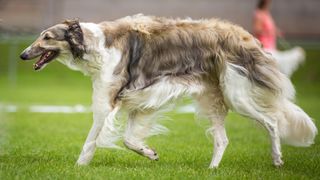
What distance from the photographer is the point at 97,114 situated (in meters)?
9.00

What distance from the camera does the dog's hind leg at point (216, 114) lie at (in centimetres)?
950

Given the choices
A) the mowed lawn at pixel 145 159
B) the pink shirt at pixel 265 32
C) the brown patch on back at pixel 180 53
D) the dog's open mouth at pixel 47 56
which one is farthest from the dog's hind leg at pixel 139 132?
the pink shirt at pixel 265 32

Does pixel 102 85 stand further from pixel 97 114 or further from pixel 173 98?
pixel 173 98

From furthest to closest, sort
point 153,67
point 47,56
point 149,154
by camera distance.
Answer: point 149,154
point 153,67
point 47,56

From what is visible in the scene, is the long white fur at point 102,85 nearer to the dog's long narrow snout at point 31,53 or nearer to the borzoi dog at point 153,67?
the borzoi dog at point 153,67

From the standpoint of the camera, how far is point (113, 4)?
3219 cm

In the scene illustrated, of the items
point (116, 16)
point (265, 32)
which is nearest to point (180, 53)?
point (265, 32)

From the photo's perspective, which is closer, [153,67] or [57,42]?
[57,42]

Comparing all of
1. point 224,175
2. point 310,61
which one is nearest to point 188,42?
point 224,175

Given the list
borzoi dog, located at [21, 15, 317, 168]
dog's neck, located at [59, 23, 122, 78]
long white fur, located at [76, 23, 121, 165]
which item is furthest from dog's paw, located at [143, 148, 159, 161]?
dog's neck, located at [59, 23, 122, 78]

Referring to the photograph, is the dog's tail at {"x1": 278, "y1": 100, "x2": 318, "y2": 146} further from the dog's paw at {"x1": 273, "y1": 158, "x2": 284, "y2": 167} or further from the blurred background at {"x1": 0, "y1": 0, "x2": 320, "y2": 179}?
the dog's paw at {"x1": 273, "y1": 158, "x2": 284, "y2": 167}

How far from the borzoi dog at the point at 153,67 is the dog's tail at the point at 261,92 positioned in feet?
0.04

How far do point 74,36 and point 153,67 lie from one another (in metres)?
1.04

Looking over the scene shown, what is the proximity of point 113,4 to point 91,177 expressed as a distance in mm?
24730
